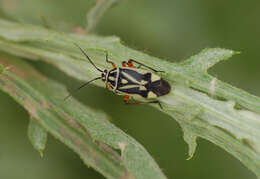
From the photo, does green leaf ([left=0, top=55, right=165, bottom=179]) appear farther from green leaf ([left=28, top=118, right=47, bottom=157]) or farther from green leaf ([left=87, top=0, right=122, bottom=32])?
green leaf ([left=87, top=0, right=122, bottom=32])

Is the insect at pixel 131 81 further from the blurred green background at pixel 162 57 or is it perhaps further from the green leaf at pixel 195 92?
the blurred green background at pixel 162 57

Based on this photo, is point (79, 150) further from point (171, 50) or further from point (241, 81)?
point (241, 81)

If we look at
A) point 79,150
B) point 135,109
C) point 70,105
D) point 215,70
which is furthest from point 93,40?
point 215,70

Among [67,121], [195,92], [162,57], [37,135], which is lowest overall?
[37,135]

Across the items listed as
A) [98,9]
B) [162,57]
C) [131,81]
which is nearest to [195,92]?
[131,81]

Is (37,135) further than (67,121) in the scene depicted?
No

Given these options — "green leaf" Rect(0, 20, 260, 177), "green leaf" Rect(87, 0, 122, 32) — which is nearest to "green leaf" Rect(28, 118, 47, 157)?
"green leaf" Rect(0, 20, 260, 177)

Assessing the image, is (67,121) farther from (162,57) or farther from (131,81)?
(162,57)
